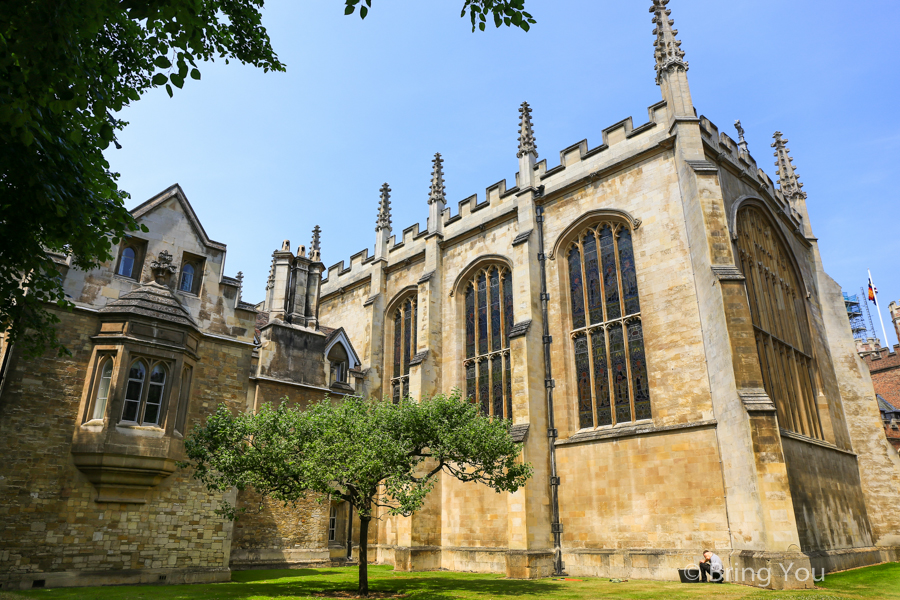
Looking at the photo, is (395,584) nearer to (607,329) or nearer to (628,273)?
(607,329)

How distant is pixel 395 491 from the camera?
523 inches

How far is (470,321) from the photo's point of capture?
2450 centimetres

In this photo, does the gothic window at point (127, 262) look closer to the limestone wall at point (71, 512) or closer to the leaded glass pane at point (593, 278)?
the limestone wall at point (71, 512)

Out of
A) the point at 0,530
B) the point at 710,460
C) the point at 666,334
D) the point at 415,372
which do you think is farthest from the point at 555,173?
the point at 0,530

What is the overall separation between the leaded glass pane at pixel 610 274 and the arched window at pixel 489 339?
4308 millimetres

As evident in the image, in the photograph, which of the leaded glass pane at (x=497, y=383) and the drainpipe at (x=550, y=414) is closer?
the drainpipe at (x=550, y=414)

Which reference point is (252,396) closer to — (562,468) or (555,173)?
(562,468)

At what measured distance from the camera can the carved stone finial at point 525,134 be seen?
23.6m

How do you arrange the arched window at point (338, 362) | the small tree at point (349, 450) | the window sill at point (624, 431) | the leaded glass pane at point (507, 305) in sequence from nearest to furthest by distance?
the small tree at point (349, 450), the window sill at point (624, 431), the leaded glass pane at point (507, 305), the arched window at point (338, 362)

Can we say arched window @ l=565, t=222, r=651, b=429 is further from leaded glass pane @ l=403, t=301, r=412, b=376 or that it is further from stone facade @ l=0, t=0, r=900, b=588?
leaded glass pane @ l=403, t=301, r=412, b=376

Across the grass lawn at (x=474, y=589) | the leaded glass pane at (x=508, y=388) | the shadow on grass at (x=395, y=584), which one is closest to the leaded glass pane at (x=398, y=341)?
the leaded glass pane at (x=508, y=388)

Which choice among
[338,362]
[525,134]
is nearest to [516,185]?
[525,134]

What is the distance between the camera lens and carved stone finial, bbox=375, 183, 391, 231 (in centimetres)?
3009

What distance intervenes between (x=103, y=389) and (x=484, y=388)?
13.4 meters
